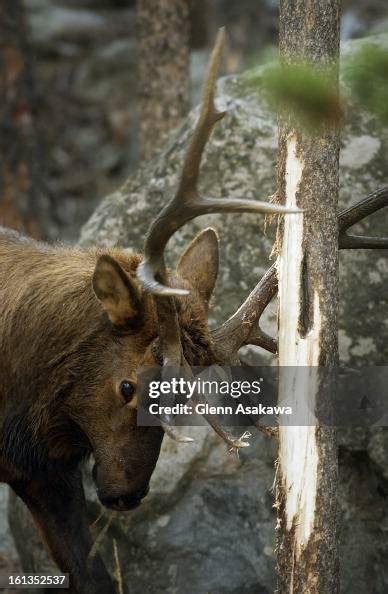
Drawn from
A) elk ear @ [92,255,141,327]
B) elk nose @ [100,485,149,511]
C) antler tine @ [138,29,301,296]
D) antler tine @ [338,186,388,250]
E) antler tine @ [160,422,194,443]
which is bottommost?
elk nose @ [100,485,149,511]

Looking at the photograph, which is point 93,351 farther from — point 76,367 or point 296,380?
point 296,380

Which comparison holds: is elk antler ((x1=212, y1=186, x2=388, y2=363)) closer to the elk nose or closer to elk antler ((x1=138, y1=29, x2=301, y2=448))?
elk antler ((x1=138, y1=29, x2=301, y2=448))

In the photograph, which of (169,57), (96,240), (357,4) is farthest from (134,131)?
(96,240)

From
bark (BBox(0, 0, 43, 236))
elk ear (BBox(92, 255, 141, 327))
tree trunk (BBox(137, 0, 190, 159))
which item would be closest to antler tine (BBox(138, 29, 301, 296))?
elk ear (BBox(92, 255, 141, 327))

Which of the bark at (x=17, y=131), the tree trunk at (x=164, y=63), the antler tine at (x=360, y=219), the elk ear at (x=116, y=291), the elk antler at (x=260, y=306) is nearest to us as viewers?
the elk ear at (x=116, y=291)

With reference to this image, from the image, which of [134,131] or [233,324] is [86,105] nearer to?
[134,131]

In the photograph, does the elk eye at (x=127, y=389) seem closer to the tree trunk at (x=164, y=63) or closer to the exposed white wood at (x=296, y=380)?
the exposed white wood at (x=296, y=380)

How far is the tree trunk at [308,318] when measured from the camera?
15.7 feet

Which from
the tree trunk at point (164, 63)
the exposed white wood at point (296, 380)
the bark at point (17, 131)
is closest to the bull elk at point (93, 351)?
the exposed white wood at point (296, 380)

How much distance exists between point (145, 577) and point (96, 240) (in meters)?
2.02

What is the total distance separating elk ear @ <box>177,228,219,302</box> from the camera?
5195mm

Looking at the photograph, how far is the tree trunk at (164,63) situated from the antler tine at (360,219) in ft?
11.9

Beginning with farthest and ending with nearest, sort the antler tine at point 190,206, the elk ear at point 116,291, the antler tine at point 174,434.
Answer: the elk ear at point 116,291
the antler tine at point 174,434
the antler tine at point 190,206

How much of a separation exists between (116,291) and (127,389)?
0.44 metres
